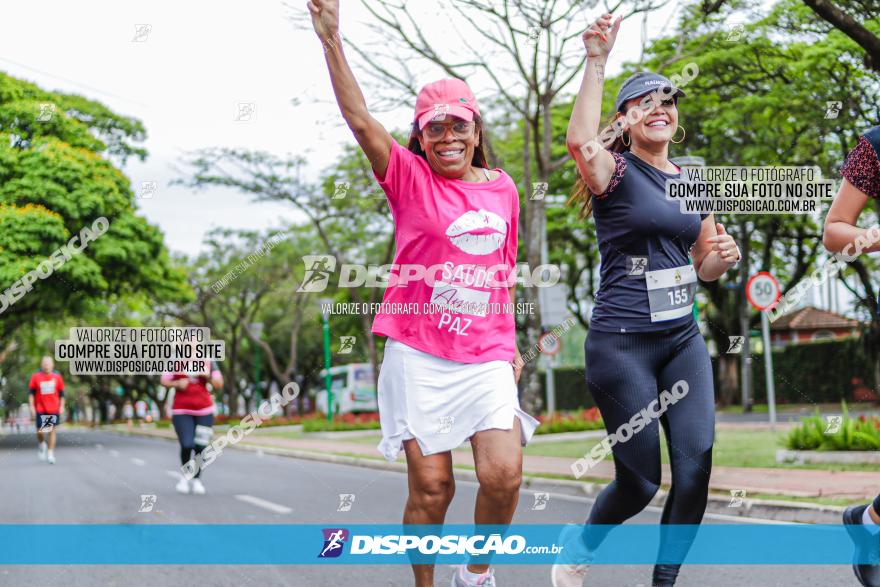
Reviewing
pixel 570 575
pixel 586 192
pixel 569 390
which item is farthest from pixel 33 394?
pixel 569 390

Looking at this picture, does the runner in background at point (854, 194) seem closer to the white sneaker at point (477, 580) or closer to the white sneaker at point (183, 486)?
the white sneaker at point (477, 580)

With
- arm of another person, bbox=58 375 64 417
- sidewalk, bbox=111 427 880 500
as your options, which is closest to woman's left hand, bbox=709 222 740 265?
sidewalk, bbox=111 427 880 500

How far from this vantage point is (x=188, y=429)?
9.62 meters

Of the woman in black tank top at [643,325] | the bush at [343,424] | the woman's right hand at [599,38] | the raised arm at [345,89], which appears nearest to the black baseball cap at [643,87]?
the woman in black tank top at [643,325]

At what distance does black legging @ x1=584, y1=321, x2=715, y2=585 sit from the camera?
3.21 m

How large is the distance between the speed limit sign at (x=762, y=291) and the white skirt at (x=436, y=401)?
930 cm

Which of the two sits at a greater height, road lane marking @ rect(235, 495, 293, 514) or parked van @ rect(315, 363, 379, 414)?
road lane marking @ rect(235, 495, 293, 514)

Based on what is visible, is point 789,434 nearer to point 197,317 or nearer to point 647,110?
point 647,110

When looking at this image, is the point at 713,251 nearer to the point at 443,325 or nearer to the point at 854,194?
the point at 854,194

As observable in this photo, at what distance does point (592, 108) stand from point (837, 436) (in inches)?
307

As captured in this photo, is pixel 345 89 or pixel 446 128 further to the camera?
pixel 446 128

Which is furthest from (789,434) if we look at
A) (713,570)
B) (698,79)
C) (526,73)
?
(698,79)

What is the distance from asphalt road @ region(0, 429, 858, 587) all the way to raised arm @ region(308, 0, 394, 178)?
2444 millimetres

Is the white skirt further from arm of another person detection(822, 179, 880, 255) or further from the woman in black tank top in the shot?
arm of another person detection(822, 179, 880, 255)
